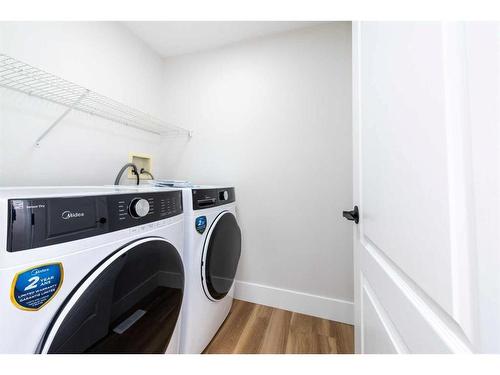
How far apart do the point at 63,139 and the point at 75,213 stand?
1.00m

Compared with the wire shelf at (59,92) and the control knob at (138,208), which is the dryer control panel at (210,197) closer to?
the control knob at (138,208)

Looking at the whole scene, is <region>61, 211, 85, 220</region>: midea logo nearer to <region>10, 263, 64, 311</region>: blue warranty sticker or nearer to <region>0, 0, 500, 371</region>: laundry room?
<region>0, 0, 500, 371</region>: laundry room

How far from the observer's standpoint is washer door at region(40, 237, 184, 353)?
1.60 ft

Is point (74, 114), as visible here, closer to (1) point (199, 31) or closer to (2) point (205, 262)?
(1) point (199, 31)

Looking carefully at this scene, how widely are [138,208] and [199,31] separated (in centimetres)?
164

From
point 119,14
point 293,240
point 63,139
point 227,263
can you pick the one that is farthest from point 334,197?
point 63,139

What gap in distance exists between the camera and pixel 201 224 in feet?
3.39

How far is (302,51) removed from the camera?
1.53 meters

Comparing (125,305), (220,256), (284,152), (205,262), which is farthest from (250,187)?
(125,305)

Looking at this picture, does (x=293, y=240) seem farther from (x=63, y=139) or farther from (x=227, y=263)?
(x=63, y=139)

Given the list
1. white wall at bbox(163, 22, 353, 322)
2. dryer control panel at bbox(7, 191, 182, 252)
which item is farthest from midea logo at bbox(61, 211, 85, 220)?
white wall at bbox(163, 22, 353, 322)

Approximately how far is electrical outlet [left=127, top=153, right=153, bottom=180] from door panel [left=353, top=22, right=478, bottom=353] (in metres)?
1.69

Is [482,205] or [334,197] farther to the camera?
[334,197]

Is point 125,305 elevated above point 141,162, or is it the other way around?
point 141,162
